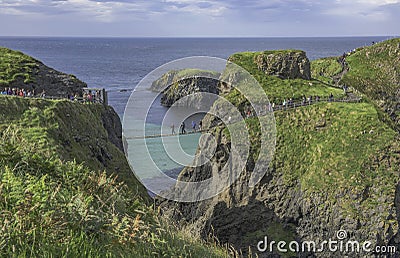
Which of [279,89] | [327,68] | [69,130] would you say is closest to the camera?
[69,130]

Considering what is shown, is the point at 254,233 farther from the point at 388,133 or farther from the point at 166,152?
the point at 166,152

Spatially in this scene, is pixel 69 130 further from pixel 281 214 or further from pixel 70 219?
pixel 281 214

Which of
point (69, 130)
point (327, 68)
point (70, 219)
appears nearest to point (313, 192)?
point (69, 130)

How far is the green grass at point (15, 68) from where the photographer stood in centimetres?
4384

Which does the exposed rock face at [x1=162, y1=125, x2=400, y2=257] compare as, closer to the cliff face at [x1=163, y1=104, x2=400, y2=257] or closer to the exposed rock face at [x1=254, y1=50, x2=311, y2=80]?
the cliff face at [x1=163, y1=104, x2=400, y2=257]

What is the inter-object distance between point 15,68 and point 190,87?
9261 centimetres

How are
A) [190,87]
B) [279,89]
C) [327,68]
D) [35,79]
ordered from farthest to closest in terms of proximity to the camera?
[190,87] < [327,68] < [279,89] < [35,79]

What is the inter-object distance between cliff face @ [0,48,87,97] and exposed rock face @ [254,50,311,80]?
27805 mm

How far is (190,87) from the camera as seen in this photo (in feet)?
448

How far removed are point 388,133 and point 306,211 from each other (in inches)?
470

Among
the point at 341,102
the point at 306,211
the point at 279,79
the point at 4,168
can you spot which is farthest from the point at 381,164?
the point at 4,168

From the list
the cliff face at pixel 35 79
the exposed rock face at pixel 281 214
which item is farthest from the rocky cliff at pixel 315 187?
the cliff face at pixel 35 79

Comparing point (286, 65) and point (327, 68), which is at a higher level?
point (286, 65)

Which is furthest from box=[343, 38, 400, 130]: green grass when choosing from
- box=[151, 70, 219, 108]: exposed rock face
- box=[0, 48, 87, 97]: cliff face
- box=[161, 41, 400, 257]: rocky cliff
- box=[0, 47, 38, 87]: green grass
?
box=[0, 47, 38, 87]: green grass
